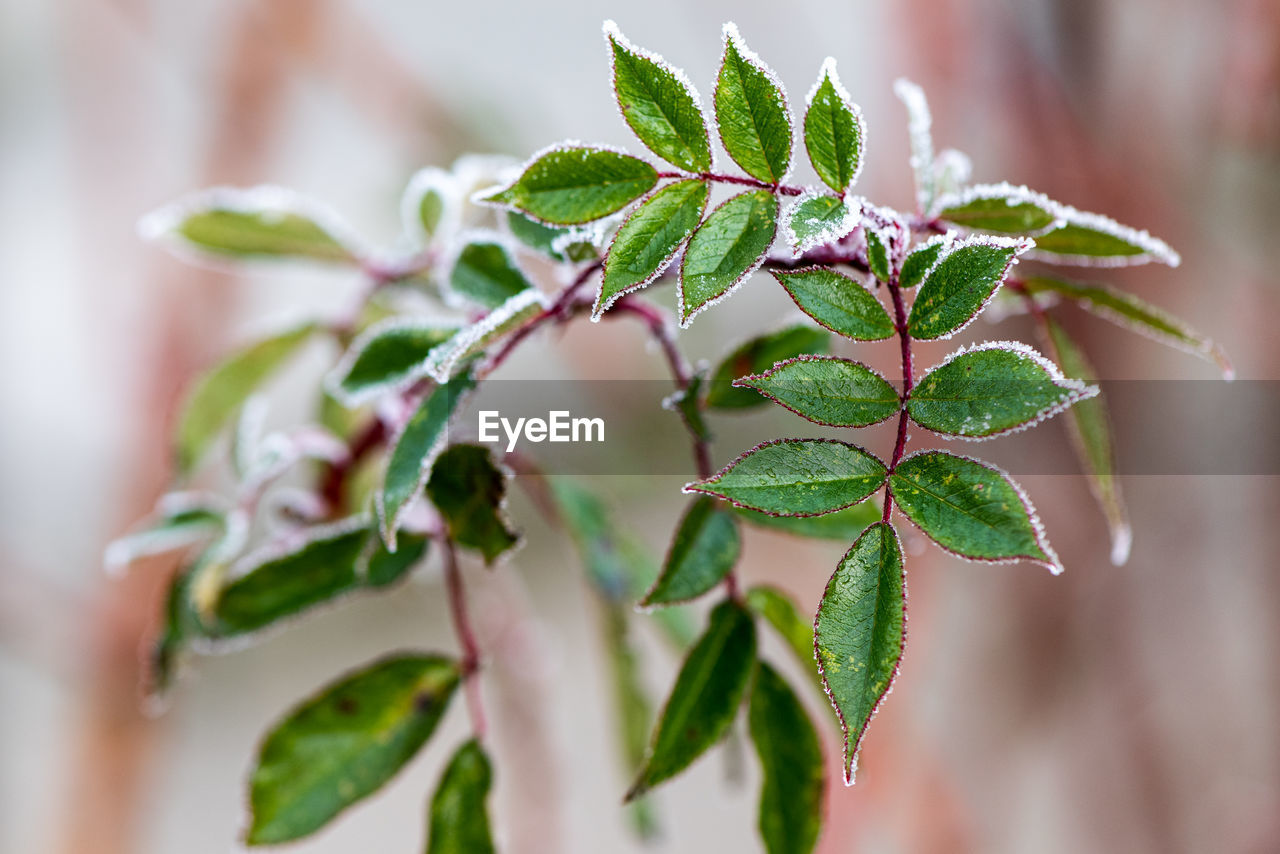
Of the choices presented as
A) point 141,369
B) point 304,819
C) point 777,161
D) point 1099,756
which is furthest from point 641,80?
point 1099,756

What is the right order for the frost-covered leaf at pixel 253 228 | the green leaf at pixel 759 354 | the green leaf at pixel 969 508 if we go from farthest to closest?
the frost-covered leaf at pixel 253 228
the green leaf at pixel 759 354
the green leaf at pixel 969 508

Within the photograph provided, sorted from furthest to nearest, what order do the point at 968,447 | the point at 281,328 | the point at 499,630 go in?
the point at 968,447
the point at 499,630
the point at 281,328

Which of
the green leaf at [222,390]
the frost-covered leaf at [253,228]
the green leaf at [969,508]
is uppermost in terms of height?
the frost-covered leaf at [253,228]

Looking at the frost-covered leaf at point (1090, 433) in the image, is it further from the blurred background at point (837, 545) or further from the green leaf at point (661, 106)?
the blurred background at point (837, 545)

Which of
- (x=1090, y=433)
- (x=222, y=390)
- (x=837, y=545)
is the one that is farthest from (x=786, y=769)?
(x=837, y=545)

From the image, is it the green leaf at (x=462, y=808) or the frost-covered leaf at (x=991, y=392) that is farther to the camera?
the green leaf at (x=462, y=808)

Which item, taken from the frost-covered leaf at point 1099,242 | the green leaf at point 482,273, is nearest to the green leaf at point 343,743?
the green leaf at point 482,273

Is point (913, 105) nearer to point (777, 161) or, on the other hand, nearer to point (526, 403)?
point (777, 161)
